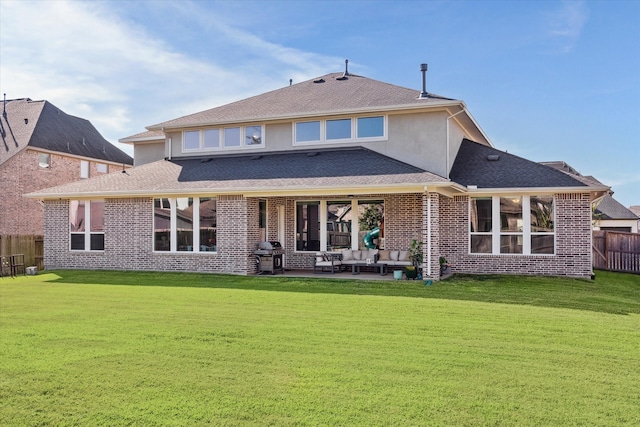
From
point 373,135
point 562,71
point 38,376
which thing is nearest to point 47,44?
point 373,135

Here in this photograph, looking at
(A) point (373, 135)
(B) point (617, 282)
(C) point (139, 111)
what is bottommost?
(B) point (617, 282)

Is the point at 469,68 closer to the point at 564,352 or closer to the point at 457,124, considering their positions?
the point at 457,124

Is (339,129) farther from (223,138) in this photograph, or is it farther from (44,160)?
(44,160)

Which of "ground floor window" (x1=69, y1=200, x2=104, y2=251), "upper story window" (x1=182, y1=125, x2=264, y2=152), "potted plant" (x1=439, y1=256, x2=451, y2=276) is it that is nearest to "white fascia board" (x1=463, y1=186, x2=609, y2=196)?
"potted plant" (x1=439, y1=256, x2=451, y2=276)

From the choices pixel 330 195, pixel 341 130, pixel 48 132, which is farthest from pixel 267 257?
pixel 48 132

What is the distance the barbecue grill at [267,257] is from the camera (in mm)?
16109

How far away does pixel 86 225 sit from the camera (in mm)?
18125

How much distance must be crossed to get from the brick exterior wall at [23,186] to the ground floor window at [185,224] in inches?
560

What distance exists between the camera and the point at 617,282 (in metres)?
15.3

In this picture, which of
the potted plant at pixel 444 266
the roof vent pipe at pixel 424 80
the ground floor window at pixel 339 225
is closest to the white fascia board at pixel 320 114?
the roof vent pipe at pixel 424 80

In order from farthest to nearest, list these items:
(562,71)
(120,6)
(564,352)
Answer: (562,71) → (120,6) → (564,352)

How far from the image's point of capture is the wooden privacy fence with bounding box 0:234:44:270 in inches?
742

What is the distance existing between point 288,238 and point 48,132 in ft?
64.6

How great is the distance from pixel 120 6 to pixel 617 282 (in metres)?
17.1
